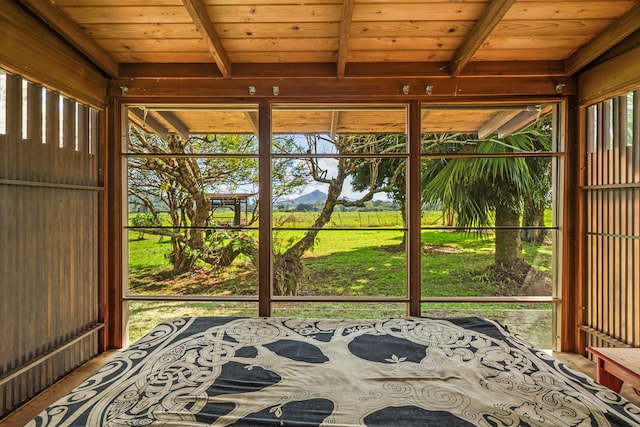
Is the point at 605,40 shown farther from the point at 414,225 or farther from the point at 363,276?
the point at 363,276

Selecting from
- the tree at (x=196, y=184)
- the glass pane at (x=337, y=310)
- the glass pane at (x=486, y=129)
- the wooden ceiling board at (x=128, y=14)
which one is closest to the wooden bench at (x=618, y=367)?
the glass pane at (x=337, y=310)

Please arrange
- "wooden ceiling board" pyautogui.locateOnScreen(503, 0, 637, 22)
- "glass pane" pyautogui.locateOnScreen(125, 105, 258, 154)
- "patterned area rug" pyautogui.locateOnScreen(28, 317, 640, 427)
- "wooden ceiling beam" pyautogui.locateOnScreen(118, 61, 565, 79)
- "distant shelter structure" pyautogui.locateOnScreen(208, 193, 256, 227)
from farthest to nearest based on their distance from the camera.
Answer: "distant shelter structure" pyautogui.locateOnScreen(208, 193, 256, 227)
"glass pane" pyautogui.locateOnScreen(125, 105, 258, 154)
"wooden ceiling beam" pyautogui.locateOnScreen(118, 61, 565, 79)
"wooden ceiling board" pyautogui.locateOnScreen(503, 0, 637, 22)
"patterned area rug" pyautogui.locateOnScreen(28, 317, 640, 427)

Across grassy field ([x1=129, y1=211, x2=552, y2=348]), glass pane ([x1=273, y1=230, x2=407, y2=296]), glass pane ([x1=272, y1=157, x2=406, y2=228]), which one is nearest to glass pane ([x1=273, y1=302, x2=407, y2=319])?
grassy field ([x1=129, y1=211, x2=552, y2=348])

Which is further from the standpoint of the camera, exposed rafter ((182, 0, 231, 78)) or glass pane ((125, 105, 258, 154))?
glass pane ((125, 105, 258, 154))

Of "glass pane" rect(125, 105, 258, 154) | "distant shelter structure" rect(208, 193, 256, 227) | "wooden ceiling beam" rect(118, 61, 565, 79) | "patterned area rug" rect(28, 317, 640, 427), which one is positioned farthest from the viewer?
"distant shelter structure" rect(208, 193, 256, 227)

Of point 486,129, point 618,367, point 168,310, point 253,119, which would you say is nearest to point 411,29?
point 486,129

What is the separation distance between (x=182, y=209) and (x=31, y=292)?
4.65 ft

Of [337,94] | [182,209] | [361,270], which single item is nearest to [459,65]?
Answer: [337,94]

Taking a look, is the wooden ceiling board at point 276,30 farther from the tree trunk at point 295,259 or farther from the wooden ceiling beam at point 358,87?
the tree trunk at point 295,259

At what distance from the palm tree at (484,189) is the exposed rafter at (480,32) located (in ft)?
2.49

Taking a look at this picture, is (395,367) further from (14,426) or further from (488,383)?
(14,426)

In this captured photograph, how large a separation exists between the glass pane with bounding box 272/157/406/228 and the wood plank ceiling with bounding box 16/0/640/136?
46 centimetres

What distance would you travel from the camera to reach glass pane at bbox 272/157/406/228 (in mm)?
3262

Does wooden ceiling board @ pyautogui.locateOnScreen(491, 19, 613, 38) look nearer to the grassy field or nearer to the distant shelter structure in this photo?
the grassy field
